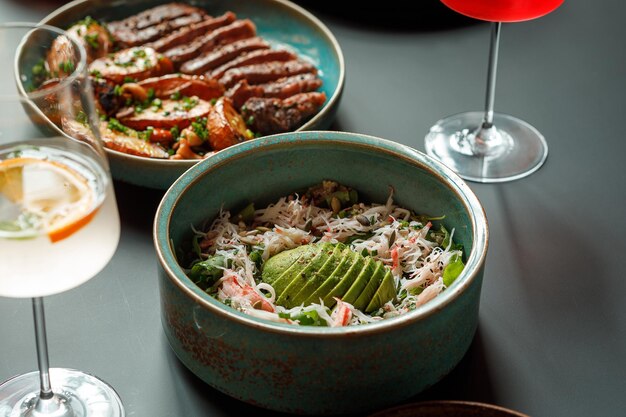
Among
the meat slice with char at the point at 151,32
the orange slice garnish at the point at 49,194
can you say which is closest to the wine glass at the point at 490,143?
the meat slice with char at the point at 151,32

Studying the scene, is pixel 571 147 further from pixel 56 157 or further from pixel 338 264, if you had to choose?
pixel 56 157

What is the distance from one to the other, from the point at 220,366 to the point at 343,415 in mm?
200

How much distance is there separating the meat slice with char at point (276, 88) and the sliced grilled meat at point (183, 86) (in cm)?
4

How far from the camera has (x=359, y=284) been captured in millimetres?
1574

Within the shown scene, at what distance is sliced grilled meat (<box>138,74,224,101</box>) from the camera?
222 centimetres

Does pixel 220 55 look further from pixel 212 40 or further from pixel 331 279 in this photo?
A: pixel 331 279

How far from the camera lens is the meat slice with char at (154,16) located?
2.43 metres

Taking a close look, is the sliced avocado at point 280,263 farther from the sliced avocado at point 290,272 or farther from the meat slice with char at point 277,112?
the meat slice with char at point 277,112

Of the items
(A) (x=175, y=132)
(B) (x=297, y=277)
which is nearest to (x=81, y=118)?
(B) (x=297, y=277)

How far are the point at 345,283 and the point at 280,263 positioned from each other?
0.41 feet

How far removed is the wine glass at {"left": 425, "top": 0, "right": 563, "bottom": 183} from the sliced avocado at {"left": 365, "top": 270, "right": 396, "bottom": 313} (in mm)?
518

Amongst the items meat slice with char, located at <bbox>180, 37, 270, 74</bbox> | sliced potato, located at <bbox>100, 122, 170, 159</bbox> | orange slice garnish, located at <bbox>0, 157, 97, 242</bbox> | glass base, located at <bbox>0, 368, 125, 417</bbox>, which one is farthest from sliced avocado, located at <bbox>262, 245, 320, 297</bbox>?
meat slice with char, located at <bbox>180, 37, 270, 74</bbox>

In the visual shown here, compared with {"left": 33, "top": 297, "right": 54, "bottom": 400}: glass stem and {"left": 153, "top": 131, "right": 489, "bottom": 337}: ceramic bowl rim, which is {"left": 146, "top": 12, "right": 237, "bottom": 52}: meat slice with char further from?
{"left": 33, "top": 297, "right": 54, "bottom": 400}: glass stem

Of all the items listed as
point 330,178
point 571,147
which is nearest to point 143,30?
point 330,178
